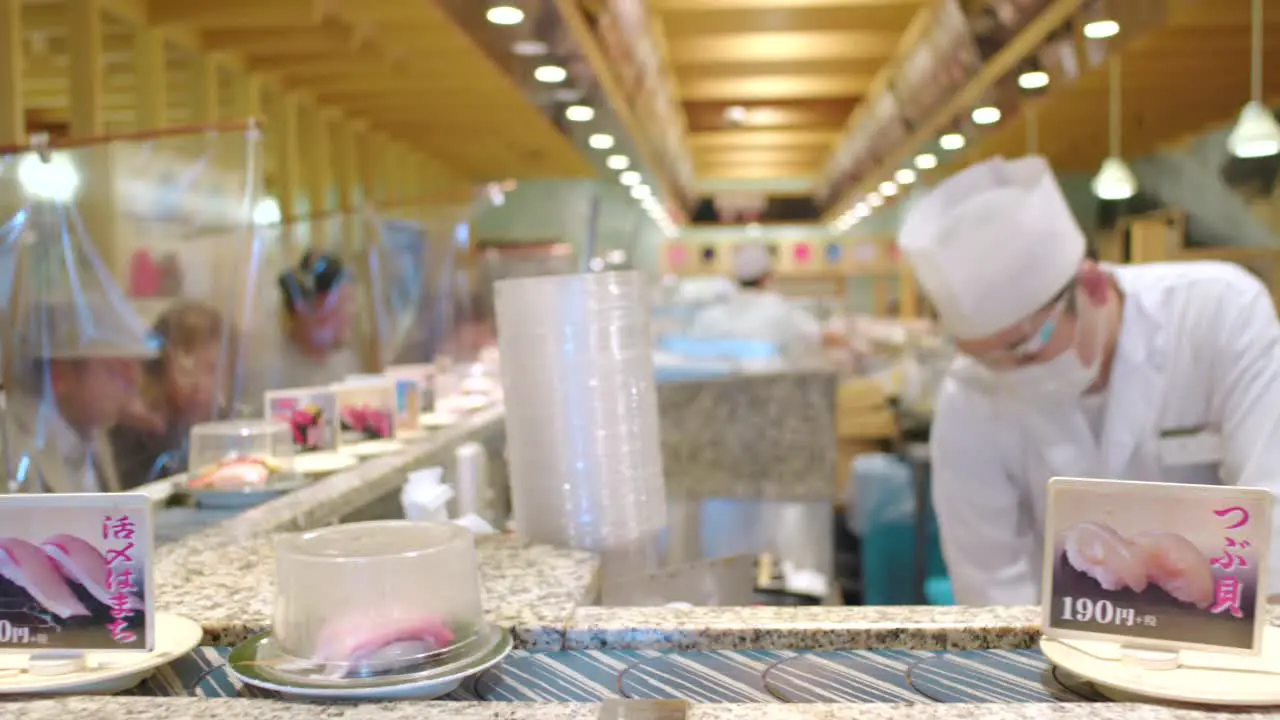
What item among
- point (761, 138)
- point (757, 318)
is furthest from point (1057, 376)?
point (761, 138)

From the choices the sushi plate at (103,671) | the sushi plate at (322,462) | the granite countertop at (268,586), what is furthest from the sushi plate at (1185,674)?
the sushi plate at (322,462)

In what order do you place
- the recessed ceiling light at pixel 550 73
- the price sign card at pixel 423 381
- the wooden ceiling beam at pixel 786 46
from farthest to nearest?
the wooden ceiling beam at pixel 786 46 < the price sign card at pixel 423 381 < the recessed ceiling light at pixel 550 73

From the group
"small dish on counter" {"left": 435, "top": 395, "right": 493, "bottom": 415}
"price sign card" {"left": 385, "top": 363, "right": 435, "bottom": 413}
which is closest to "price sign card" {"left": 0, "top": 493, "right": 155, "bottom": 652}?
"price sign card" {"left": 385, "top": 363, "right": 435, "bottom": 413}

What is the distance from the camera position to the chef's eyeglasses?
6.20ft

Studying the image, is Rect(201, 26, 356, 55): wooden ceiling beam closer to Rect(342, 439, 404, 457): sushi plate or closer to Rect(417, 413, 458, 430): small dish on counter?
Rect(417, 413, 458, 430): small dish on counter

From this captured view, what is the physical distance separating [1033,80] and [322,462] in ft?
7.72

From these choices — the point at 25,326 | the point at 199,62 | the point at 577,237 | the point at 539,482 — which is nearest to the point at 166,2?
the point at 199,62

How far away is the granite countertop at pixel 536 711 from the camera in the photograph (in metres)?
0.76

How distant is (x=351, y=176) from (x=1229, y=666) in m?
6.12

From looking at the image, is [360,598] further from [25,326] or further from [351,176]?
[351,176]

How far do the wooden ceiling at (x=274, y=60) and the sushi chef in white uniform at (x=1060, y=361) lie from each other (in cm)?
165

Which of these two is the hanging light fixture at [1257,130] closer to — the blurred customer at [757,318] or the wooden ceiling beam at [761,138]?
the blurred customer at [757,318]

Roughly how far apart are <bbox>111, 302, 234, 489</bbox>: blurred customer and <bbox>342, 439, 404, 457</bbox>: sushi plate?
305 millimetres

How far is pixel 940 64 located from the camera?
3689 mm
